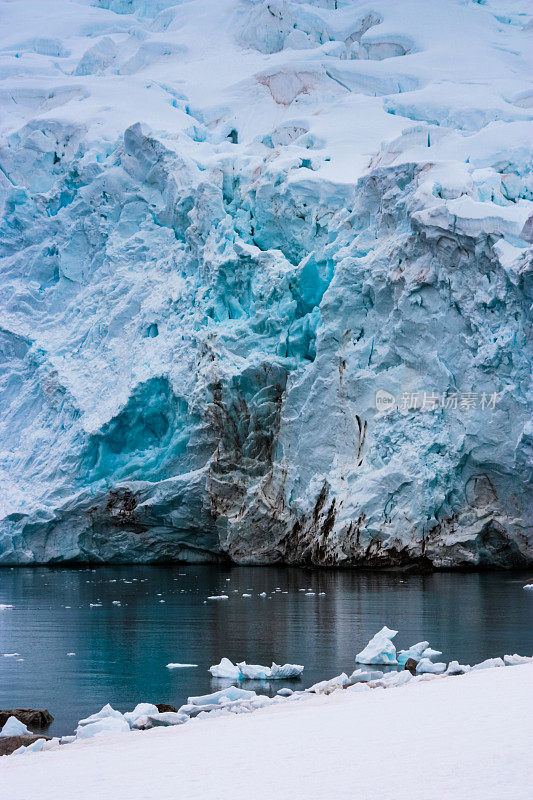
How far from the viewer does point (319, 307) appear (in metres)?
16.8

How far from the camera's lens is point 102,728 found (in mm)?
4223

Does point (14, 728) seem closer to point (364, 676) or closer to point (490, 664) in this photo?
point (364, 676)

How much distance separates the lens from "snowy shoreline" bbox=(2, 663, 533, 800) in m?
2.50

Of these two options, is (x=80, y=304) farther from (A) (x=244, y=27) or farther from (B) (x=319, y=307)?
(A) (x=244, y=27)

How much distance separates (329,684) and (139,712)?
1.17m

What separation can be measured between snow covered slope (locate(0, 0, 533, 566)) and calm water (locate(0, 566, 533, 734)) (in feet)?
7.85

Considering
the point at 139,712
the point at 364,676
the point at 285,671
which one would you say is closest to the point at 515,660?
the point at 364,676

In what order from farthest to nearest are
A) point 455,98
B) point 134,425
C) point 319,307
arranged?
point 455,98 < point 134,425 < point 319,307

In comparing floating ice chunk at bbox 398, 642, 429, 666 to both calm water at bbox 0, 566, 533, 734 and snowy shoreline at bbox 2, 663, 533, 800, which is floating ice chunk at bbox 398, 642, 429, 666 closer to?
calm water at bbox 0, 566, 533, 734

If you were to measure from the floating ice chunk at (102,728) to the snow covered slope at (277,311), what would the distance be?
10.9m

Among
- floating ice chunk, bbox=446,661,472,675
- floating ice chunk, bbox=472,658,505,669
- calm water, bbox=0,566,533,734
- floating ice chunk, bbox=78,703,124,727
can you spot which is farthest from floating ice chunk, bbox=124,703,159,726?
floating ice chunk, bbox=472,658,505,669

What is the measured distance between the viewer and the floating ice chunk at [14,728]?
427cm

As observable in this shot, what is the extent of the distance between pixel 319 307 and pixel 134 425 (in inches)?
168

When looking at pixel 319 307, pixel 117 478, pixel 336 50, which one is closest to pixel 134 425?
pixel 117 478
